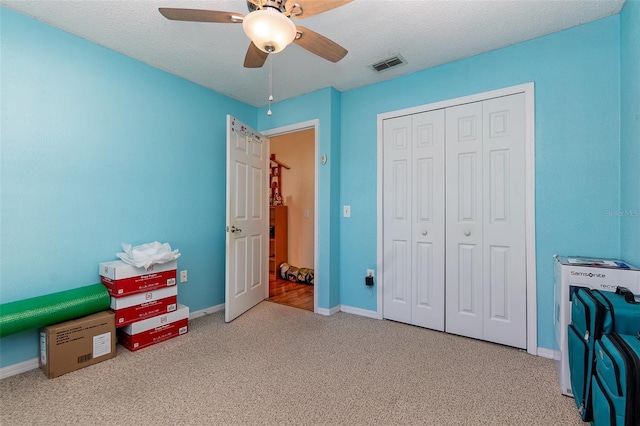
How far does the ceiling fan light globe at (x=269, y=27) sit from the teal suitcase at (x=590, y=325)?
1.93 metres

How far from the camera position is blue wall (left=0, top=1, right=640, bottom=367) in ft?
6.36

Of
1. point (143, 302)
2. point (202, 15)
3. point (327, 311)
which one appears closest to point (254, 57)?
point (202, 15)

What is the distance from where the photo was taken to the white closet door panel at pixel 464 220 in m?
2.47

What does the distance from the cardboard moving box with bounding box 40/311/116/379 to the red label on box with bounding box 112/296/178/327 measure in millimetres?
60

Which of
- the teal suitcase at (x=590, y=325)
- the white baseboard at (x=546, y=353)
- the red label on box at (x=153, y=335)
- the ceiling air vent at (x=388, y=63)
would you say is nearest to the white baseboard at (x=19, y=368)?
the red label on box at (x=153, y=335)

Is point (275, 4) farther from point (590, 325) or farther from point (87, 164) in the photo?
point (590, 325)

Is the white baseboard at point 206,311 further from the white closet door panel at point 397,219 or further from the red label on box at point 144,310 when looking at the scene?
the white closet door panel at point 397,219

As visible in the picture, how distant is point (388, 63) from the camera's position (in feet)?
8.55

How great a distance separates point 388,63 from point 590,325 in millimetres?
2318

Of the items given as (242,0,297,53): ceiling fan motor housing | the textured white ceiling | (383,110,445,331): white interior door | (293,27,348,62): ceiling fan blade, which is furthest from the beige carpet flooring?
the textured white ceiling

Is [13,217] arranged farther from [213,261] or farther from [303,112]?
[303,112]

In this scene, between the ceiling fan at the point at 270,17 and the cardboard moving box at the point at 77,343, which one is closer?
the ceiling fan at the point at 270,17

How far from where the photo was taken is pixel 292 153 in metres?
5.14

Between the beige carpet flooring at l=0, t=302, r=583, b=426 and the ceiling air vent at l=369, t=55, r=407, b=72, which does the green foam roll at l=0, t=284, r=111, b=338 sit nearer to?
the beige carpet flooring at l=0, t=302, r=583, b=426
